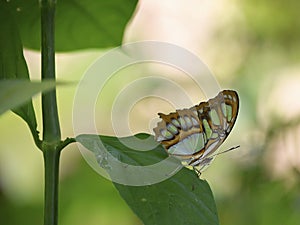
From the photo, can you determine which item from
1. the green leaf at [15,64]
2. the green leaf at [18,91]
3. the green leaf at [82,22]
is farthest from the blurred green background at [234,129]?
Answer: the green leaf at [18,91]

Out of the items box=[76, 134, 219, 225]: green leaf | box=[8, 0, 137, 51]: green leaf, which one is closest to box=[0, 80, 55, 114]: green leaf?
box=[76, 134, 219, 225]: green leaf

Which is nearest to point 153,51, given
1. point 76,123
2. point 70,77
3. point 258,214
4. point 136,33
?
point 136,33

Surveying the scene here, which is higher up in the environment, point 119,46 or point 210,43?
point 210,43

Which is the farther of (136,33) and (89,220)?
(136,33)

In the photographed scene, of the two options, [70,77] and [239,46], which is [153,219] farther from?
[239,46]

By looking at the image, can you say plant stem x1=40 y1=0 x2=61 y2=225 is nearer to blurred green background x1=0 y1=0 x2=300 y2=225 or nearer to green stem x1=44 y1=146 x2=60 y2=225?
green stem x1=44 y1=146 x2=60 y2=225
